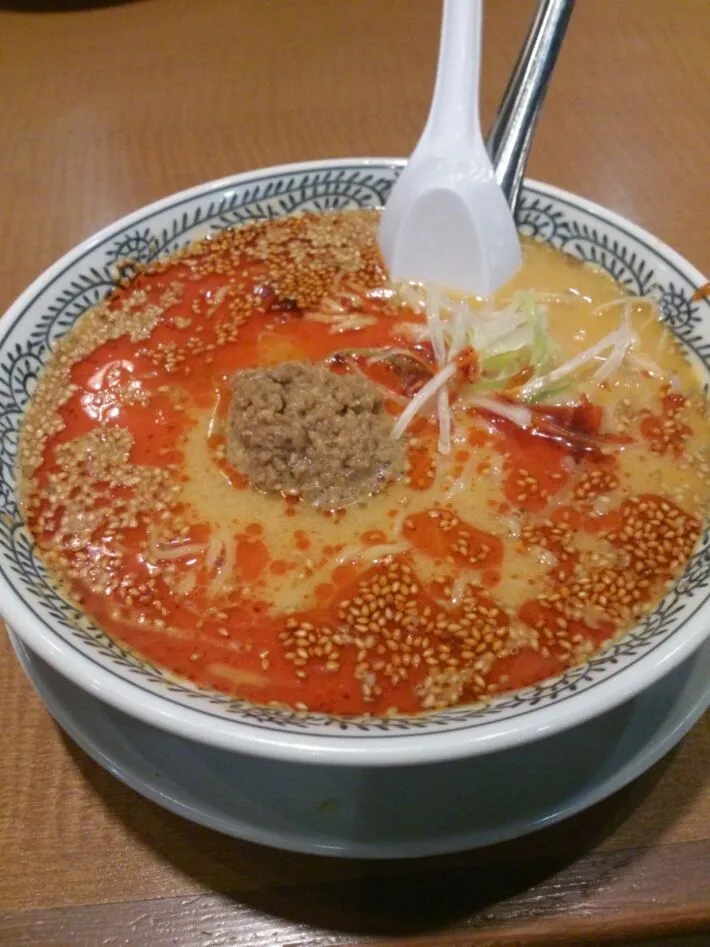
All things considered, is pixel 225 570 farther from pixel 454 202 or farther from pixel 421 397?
pixel 454 202

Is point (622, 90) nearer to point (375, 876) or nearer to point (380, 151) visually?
point (380, 151)

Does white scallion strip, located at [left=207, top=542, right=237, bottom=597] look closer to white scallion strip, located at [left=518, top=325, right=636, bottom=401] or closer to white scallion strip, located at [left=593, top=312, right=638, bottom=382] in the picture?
white scallion strip, located at [left=518, top=325, right=636, bottom=401]

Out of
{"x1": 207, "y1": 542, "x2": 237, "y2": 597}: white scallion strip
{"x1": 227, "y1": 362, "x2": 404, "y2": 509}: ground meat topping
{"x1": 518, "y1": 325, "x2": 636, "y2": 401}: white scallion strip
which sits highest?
{"x1": 518, "y1": 325, "x2": 636, "y2": 401}: white scallion strip

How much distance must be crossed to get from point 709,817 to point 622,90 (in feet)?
6.99

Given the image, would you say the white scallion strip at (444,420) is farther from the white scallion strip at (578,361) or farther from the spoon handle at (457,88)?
the spoon handle at (457,88)

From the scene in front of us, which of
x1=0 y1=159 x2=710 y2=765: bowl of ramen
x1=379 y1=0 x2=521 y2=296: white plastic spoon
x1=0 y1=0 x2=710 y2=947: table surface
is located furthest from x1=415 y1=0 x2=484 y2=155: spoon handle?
x1=0 y1=0 x2=710 y2=947: table surface

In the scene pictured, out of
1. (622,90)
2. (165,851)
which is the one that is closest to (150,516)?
(165,851)

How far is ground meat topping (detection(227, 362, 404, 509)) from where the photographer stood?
113cm

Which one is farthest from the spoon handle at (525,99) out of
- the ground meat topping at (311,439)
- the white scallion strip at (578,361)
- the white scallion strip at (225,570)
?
the white scallion strip at (225,570)

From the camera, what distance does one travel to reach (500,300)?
4.85 ft

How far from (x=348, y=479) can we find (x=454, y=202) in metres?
0.64

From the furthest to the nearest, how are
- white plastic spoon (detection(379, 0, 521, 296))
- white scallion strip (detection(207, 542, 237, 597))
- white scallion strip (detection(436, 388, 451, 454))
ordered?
white plastic spoon (detection(379, 0, 521, 296)) < white scallion strip (detection(436, 388, 451, 454)) < white scallion strip (detection(207, 542, 237, 597))

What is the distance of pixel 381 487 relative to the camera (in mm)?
1149

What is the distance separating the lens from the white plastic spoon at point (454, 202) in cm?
144
